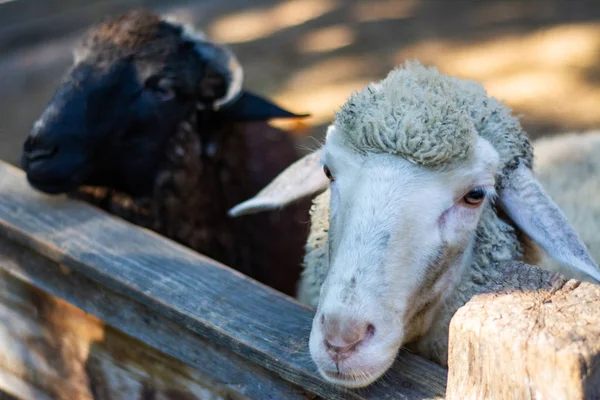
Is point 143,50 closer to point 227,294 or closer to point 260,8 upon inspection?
point 227,294

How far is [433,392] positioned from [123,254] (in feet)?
3.57

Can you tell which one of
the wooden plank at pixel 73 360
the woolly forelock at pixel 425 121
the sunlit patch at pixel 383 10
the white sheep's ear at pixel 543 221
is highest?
the woolly forelock at pixel 425 121

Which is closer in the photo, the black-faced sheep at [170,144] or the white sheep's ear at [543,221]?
the white sheep's ear at [543,221]

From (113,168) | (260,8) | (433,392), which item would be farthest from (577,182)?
(260,8)

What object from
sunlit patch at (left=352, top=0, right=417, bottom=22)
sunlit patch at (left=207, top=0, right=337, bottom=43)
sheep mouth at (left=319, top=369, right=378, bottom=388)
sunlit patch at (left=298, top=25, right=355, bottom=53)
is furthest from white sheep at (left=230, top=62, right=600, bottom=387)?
sunlit patch at (left=352, top=0, right=417, bottom=22)

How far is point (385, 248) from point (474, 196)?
0.36 m

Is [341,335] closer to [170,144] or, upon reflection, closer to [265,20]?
[170,144]

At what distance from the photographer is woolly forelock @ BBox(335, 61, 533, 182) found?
1795 mm

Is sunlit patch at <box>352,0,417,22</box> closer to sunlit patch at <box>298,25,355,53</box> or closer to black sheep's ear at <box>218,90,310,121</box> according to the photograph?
sunlit patch at <box>298,25,355,53</box>

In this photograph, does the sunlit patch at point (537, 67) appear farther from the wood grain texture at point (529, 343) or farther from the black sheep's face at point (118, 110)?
the wood grain texture at point (529, 343)

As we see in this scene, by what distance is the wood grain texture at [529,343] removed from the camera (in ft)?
3.71

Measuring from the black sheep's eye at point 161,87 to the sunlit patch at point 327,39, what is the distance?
3486mm

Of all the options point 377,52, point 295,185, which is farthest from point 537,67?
point 295,185

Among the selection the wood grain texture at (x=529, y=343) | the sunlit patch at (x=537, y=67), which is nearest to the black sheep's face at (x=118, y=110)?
the wood grain texture at (x=529, y=343)
